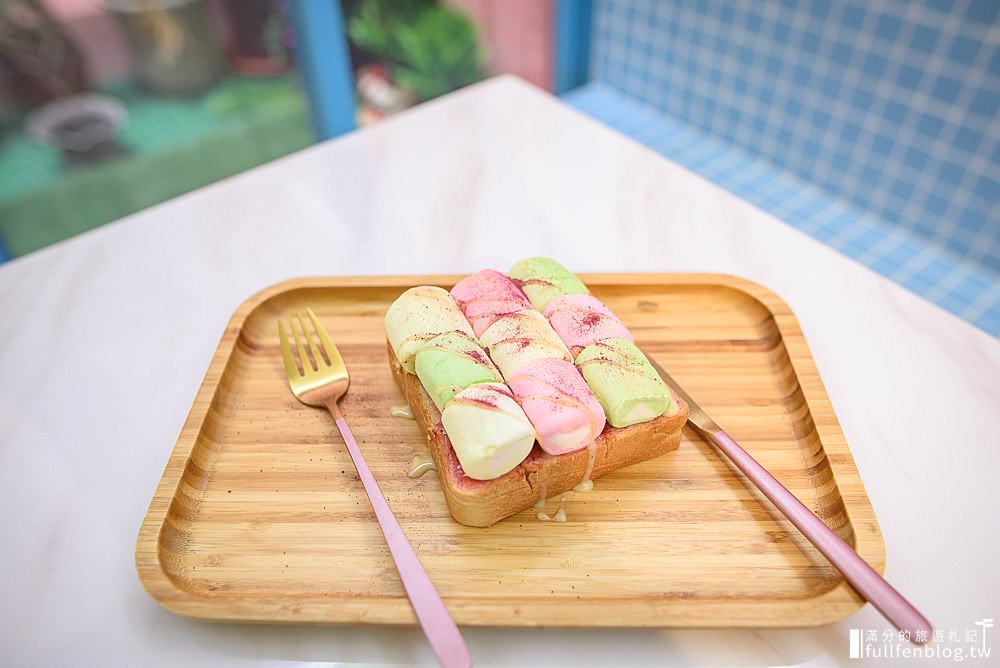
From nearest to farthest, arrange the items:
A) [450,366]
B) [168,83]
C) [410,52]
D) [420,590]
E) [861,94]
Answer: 1. [420,590]
2. [450,366]
3. [861,94]
4. [168,83]
5. [410,52]

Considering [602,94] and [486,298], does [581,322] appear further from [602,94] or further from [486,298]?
[602,94]

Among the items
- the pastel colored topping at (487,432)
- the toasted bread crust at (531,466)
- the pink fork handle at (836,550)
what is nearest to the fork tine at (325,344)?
the toasted bread crust at (531,466)

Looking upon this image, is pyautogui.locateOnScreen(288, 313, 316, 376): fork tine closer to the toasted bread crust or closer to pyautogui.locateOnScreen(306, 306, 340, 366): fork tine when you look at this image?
pyautogui.locateOnScreen(306, 306, 340, 366): fork tine

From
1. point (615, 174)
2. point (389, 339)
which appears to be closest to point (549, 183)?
point (615, 174)

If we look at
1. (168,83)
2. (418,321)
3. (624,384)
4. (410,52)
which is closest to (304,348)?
(418,321)

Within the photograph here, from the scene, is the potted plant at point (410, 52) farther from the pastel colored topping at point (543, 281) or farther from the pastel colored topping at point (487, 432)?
the pastel colored topping at point (487, 432)

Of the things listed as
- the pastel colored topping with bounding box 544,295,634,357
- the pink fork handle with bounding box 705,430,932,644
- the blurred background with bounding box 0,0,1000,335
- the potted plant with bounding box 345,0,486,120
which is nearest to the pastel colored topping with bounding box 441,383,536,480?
the pastel colored topping with bounding box 544,295,634,357

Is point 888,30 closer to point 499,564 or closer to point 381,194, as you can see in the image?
point 381,194
